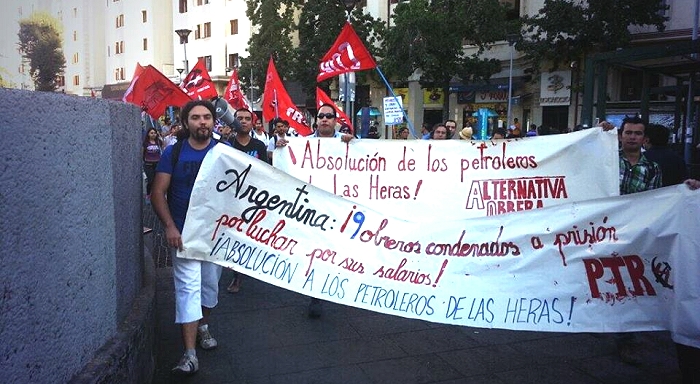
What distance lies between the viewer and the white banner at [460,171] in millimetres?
4867

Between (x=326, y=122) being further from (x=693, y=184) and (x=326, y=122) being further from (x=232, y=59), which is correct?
(x=232, y=59)

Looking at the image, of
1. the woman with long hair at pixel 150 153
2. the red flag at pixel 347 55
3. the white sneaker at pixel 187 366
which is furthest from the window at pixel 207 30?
the white sneaker at pixel 187 366

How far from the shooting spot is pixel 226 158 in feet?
13.6

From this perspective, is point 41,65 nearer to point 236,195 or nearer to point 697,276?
point 236,195

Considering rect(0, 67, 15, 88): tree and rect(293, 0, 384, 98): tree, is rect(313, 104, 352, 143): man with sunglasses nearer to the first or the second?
rect(0, 67, 15, 88): tree

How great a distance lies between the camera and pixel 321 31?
30.3m

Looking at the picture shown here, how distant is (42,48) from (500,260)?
292 cm

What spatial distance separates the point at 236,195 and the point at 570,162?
2886 mm

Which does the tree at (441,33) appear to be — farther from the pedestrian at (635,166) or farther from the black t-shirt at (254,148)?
the pedestrian at (635,166)

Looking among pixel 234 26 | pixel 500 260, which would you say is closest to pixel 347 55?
pixel 500 260

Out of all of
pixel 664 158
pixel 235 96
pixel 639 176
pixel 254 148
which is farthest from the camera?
pixel 235 96

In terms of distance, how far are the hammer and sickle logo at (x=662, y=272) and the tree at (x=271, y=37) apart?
3057cm

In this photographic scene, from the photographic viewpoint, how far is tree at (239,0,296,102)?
33.3m

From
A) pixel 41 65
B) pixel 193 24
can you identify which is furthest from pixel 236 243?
pixel 193 24
